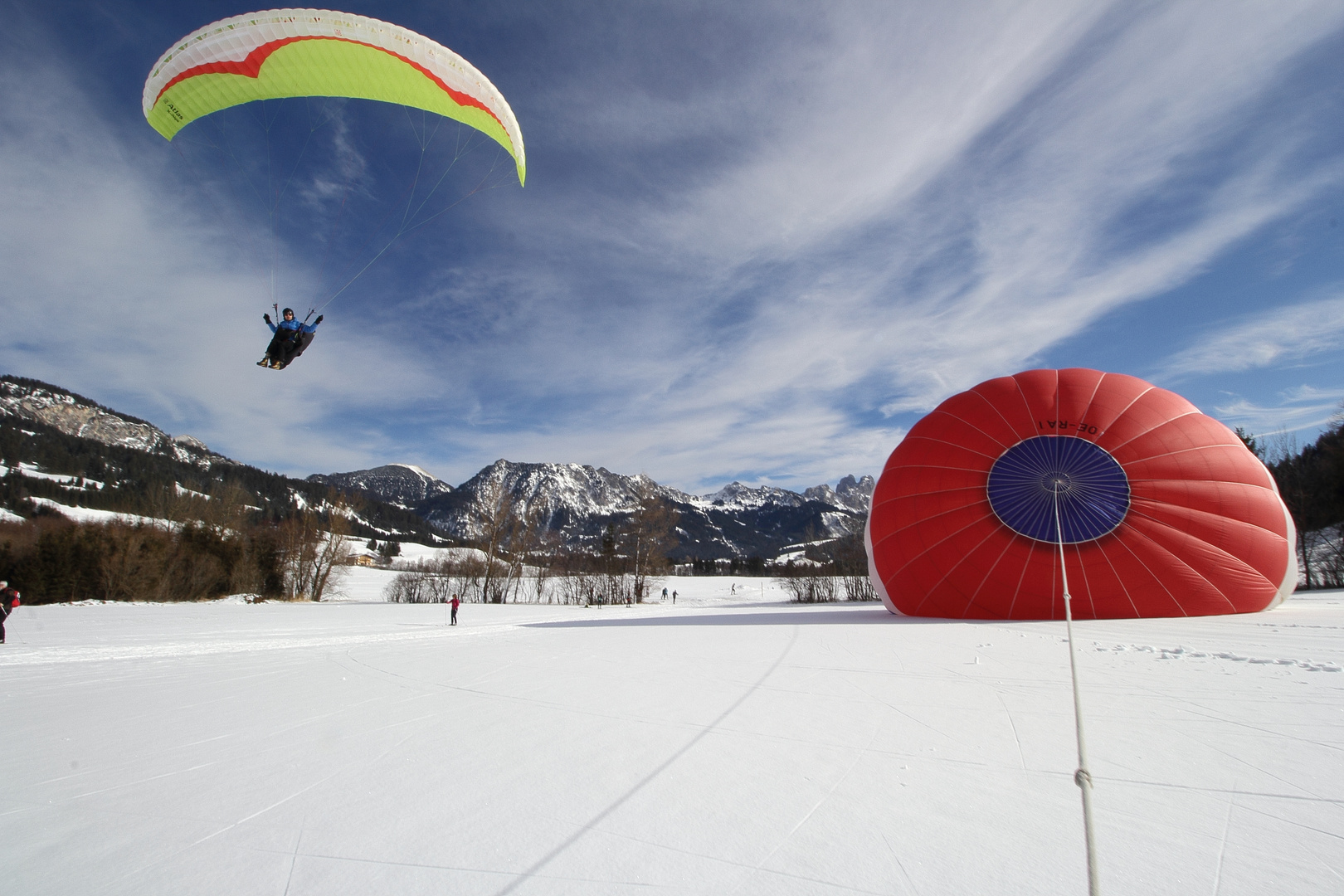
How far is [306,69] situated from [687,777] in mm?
11570

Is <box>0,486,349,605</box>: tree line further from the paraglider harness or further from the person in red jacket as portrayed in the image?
the paraglider harness

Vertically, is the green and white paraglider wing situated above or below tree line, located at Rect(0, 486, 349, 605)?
above

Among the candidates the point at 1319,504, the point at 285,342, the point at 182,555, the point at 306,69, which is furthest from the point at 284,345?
the point at 1319,504

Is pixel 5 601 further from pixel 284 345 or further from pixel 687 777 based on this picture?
pixel 687 777

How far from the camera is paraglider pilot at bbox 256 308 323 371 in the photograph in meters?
9.86

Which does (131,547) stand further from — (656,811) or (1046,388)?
(1046,388)

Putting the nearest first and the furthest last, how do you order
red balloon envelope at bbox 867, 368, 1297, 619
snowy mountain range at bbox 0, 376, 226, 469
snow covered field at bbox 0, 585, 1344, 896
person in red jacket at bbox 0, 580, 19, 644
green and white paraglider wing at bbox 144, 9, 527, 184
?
1. snow covered field at bbox 0, 585, 1344, 896
2. green and white paraglider wing at bbox 144, 9, 527, 184
3. person in red jacket at bbox 0, 580, 19, 644
4. red balloon envelope at bbox 867, 368, 1297, 619
5. snowy mountain range at bbox 0, 376, 226, 469

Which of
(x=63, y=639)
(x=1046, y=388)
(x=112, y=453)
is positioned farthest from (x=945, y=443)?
(x=112, y=453)

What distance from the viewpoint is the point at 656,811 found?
294cm

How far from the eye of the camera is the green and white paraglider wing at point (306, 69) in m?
8.46

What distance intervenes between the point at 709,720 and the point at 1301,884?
10.8 ft

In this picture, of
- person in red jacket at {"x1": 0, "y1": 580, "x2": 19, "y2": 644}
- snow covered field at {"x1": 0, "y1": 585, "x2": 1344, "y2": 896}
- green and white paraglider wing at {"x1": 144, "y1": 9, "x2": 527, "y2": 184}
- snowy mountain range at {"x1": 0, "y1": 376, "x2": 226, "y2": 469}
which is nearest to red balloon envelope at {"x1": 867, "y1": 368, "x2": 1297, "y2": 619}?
snow covered field at {"x1": 0, "y1": 585, "x2": 1344, "y2": 896}

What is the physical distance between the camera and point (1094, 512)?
11.0 meters

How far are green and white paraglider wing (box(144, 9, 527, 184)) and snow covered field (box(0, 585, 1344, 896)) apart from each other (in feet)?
29.2
